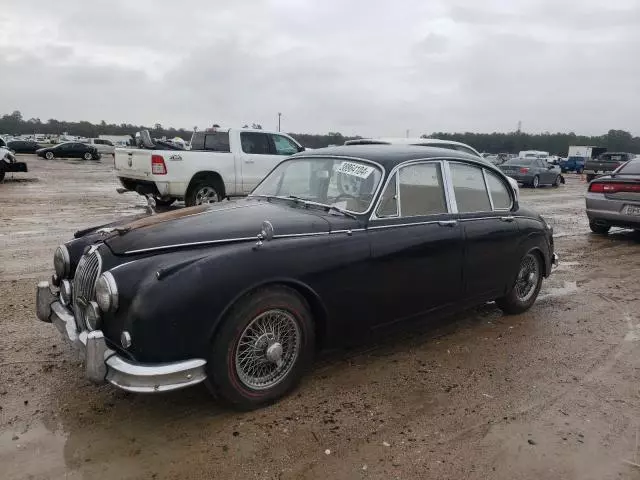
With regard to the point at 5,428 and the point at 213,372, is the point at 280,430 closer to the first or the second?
the point at 213,372

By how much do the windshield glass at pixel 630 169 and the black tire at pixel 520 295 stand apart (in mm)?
5892

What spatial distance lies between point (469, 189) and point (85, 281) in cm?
336

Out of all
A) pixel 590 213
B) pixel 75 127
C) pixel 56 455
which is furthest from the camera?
pixel 75 127

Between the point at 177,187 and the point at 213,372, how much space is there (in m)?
8.47

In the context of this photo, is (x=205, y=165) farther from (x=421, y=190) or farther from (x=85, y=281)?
(x=85, y=281)

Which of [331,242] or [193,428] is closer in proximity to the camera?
[193,428]

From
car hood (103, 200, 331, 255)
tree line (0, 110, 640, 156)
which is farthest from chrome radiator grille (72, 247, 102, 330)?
tree line (0, 110, 640, 156)

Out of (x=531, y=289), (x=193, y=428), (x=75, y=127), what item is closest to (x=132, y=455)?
(x=193, y=428)

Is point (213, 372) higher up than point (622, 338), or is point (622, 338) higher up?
point (213, 372)

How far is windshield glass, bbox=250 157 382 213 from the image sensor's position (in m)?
4.07

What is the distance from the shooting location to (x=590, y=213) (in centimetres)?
1034

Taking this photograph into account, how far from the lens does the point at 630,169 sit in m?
10.1

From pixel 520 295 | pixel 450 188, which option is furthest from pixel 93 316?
pixel 520 295

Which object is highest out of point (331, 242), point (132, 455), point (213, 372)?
point (331, 242)
